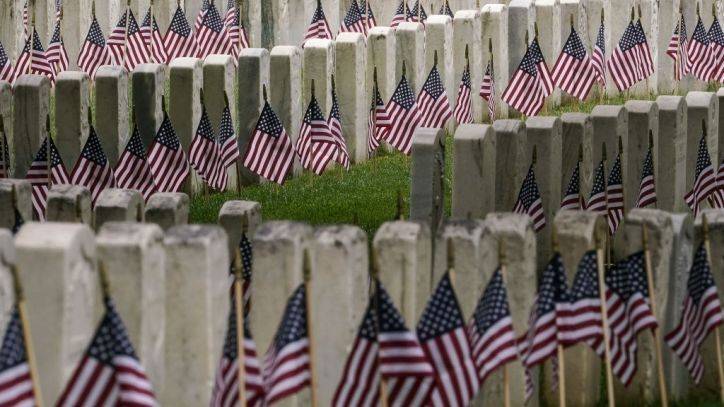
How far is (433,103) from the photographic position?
63.3ft

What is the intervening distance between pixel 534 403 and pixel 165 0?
14.5 meters

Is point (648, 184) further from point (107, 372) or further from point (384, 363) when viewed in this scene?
point (107, 372)

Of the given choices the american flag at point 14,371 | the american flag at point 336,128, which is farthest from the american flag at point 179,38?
the american flag at point 14,371

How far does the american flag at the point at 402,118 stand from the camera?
18969mm

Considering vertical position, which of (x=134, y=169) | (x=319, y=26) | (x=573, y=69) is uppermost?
(x=319, y=26)

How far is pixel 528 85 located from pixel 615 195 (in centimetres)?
555

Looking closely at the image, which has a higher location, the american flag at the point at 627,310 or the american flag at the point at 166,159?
the american flag at the point at 166,159

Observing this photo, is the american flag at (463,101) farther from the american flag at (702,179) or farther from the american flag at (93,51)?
the american flag at (702,179)

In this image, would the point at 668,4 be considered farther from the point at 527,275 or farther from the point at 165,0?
the point at 527,275

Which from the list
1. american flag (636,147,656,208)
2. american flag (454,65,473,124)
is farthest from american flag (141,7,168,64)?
american flag (636,147,656,208)

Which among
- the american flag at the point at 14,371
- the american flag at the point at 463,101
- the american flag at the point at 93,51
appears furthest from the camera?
the american flag at the point at 93,51

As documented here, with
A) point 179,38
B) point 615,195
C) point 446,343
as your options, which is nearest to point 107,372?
point 446,343

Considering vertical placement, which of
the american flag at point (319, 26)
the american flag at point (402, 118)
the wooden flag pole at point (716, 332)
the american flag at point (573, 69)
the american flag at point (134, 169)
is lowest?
the wooden flag pole at point (716, 332)

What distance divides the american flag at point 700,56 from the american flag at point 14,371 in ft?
50.0
